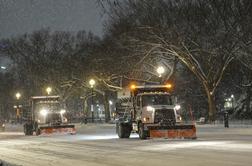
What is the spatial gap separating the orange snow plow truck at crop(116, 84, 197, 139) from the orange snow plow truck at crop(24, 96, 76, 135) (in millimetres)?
9380

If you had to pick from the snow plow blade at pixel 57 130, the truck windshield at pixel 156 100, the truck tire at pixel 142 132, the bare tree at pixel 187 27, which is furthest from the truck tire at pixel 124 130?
the bare tree at pixel 187 27

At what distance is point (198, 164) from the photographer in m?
18.3

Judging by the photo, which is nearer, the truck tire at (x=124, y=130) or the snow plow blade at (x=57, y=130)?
the truck tire at (x=124, y=130)

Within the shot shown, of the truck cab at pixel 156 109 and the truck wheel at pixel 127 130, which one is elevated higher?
the truck cab at pixel 156 109

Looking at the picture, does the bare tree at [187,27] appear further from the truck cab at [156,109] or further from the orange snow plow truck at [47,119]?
the truck cab at [156,109]

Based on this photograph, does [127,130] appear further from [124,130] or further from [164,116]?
[164,116]

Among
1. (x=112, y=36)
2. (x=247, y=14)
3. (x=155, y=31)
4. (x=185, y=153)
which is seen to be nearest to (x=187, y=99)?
(x=112, y=36)

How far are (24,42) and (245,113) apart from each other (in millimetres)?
34216

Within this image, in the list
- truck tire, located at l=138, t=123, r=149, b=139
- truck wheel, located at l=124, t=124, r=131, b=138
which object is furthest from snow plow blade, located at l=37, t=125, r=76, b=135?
truck tire, located at l=138, t=123, r=149, b=139

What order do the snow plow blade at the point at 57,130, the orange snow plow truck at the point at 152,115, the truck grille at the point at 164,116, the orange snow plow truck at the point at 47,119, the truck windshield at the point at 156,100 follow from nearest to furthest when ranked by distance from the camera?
the orange snow plow truck at the point at 152,115, the truck grille at the point at 164,116, the truck windshield at the point at 156,100, the snow plow blade at the point at 57,130, the orange snow plow truck at the point at 47,119

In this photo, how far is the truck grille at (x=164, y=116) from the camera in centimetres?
3234

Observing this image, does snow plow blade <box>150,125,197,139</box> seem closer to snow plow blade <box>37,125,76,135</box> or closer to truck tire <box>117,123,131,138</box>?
truck tire <box>117,123,131,138</box>

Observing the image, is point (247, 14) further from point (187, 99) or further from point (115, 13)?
point (187, 99)

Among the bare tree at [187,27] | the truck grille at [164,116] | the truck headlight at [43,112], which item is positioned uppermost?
the bare tree at [187,27]
